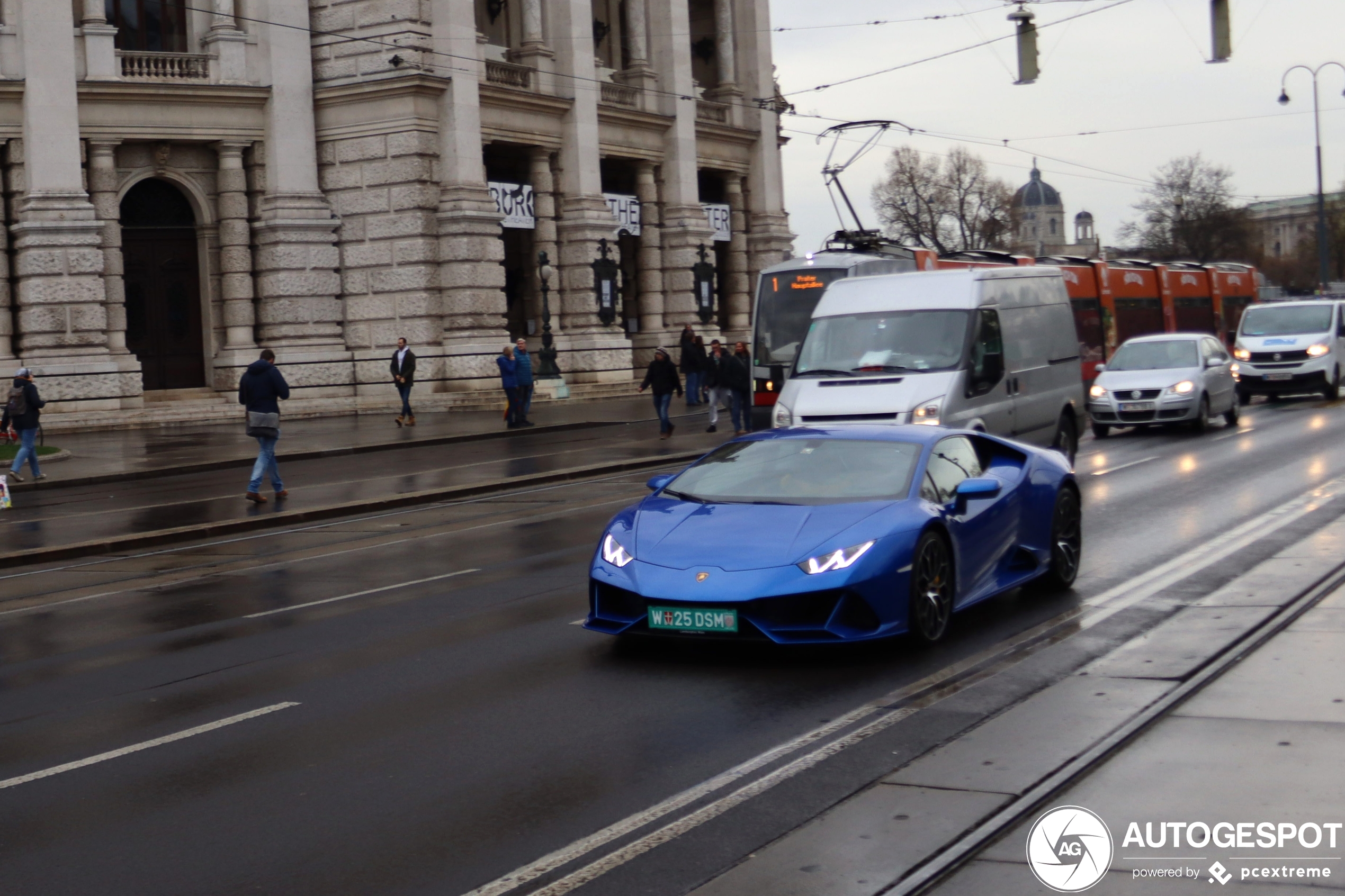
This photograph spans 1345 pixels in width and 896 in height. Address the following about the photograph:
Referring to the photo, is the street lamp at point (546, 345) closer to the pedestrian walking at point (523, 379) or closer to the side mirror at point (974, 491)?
the pedestrian walking at point (523, 379)

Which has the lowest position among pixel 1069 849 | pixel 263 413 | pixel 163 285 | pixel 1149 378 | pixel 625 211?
pixel 1069 849

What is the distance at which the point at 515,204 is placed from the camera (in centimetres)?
4272

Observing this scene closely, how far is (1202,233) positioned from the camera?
307 feet

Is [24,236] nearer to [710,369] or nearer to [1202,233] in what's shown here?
[710,369]

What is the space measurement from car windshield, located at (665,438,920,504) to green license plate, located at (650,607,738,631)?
108 cm

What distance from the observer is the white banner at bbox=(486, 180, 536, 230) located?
41969 millimetres

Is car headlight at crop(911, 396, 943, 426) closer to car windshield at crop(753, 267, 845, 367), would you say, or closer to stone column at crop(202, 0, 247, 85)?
car windshield at crop(753, 267, 845, 367)

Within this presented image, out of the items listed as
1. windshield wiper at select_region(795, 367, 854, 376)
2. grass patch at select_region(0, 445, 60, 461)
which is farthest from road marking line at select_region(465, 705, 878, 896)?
grass patch at select_region(0, 445, 60, 461)

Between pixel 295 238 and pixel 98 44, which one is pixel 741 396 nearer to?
pixel 295 238

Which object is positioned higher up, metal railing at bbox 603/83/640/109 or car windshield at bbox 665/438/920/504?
metal railing at bbox 603/83/640/109

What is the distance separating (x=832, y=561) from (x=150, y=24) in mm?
34788

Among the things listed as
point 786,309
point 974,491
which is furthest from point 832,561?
point 786,309

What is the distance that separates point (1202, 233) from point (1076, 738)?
305 feet

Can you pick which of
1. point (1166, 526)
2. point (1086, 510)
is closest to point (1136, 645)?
point (1166, 526)
